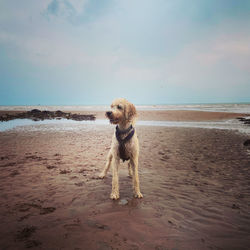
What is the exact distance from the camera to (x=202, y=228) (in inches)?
109

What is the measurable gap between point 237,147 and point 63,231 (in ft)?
30.1

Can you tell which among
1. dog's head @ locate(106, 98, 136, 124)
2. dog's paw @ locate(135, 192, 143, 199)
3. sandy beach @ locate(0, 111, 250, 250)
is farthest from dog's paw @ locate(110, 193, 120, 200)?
dog's head @ locate(106, 98, 136, 124)

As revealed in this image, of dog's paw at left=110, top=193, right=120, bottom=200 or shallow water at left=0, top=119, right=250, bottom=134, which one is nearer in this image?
dog's paw at left=110, top=193, right=120, bottom=200

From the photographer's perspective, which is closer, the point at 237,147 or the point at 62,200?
the point at 62,200

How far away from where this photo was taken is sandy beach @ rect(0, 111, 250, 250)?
2439 mm

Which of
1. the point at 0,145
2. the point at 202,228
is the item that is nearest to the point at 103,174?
the point at 202,228

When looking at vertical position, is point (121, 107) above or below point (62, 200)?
above

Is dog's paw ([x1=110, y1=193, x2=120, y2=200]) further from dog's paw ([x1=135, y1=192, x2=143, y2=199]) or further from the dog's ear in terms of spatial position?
the dog's ear

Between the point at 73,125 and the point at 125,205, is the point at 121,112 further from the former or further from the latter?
the point at 73,125

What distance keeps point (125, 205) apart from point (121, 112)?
6.99ft

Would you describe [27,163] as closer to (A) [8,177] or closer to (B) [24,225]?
(A) [8,177]

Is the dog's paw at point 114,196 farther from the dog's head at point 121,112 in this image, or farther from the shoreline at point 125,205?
the dog's head at point 121,112

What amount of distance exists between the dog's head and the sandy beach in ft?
6.23

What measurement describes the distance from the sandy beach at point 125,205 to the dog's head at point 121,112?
190cm
